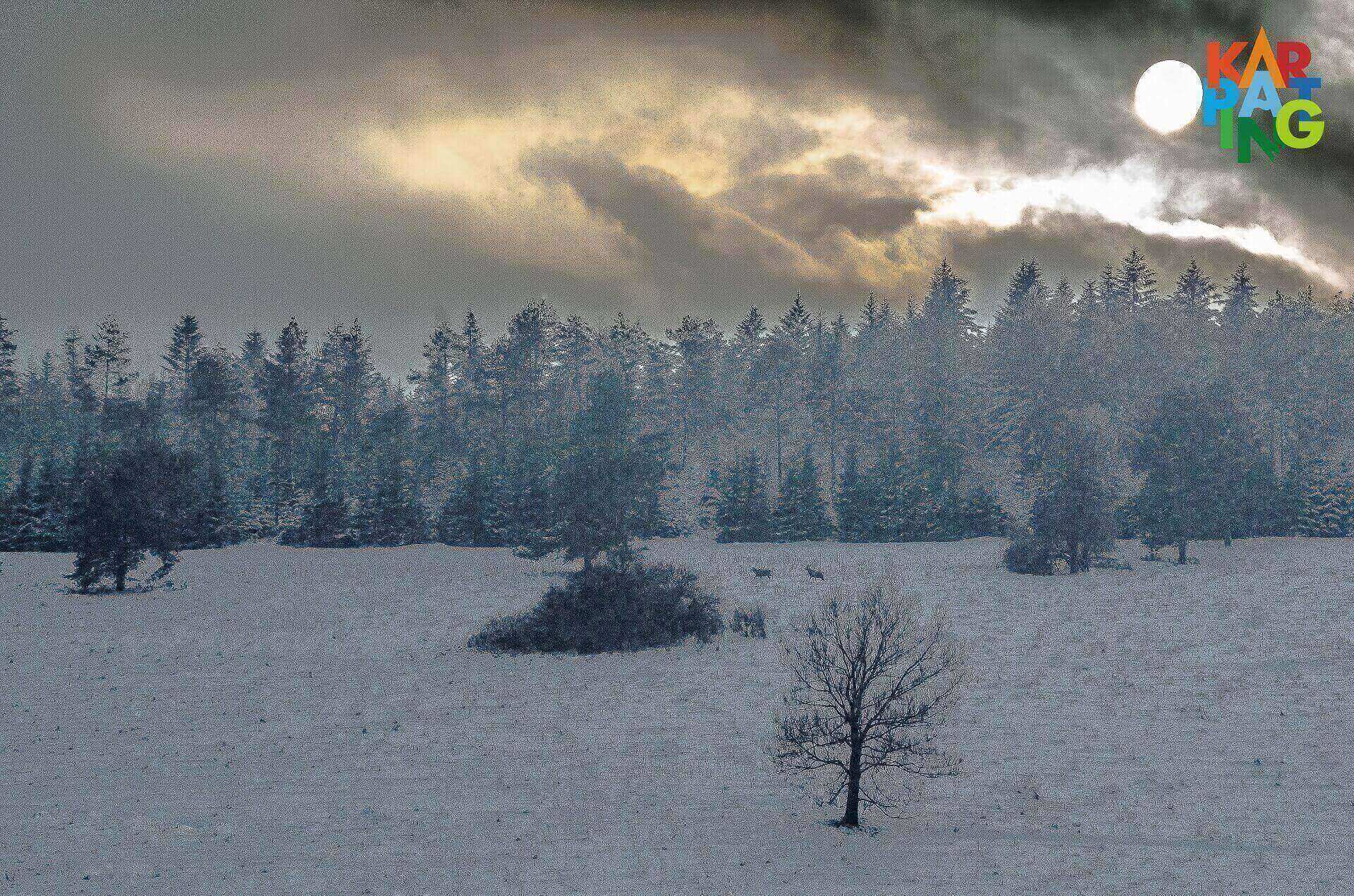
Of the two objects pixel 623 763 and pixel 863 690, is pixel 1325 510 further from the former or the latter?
pixel 623 763

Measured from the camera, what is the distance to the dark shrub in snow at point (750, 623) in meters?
26.3

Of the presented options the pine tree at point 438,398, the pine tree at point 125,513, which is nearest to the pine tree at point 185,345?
the pine tree at point 438,398

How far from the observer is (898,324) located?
102m

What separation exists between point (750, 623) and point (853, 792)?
14308mm

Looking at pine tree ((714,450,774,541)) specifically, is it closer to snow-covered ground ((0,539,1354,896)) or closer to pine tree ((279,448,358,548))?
pine tree ((279,448,358,548))

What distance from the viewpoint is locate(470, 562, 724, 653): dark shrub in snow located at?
25.2 meters

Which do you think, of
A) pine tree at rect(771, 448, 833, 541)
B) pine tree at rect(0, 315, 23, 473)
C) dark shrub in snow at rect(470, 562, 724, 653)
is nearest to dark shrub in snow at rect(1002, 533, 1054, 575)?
dark shrub in snow at rect(470, 562, 724, 653)

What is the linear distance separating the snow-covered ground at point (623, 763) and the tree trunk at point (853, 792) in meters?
0.31

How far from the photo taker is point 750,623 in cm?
2678

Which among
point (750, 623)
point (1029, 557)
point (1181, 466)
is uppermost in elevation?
point (1181, 466)

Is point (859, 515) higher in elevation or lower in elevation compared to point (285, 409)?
lower

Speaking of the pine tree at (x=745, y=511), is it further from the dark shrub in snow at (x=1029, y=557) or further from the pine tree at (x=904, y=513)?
the dark shrub in snow at (x=1029, y=557)

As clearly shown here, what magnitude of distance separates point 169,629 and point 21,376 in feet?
381

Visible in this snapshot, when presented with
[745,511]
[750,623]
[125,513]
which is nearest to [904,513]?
[745,511]
